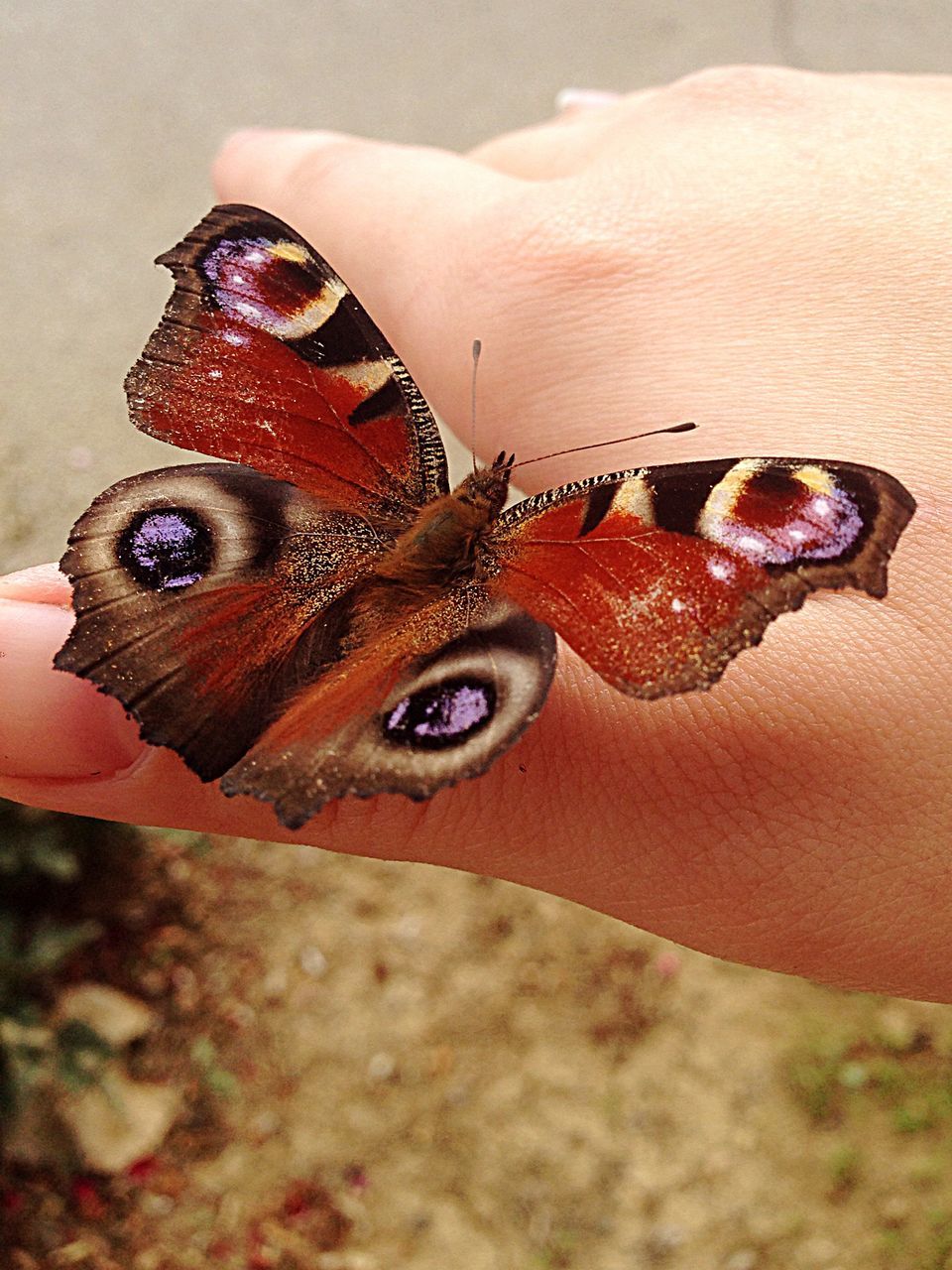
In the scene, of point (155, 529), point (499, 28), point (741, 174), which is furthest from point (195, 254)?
point (499, 28)

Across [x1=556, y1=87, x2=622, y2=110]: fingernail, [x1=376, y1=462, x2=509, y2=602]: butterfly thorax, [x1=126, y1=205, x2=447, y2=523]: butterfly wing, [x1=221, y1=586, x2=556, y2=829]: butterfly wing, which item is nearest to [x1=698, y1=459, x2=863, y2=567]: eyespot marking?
[x1=221, y1=586, x2=556, y2=829]: butterfly wing

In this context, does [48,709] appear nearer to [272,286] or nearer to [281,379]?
[281,379]

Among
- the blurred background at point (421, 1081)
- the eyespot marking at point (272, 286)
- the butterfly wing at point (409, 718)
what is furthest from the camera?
the blurred background at point (421, 1081)

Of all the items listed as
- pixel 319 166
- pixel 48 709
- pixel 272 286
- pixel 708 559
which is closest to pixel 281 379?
pixel 272 286

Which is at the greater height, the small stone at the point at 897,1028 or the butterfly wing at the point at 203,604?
the butterfly wing at the point at 203,604

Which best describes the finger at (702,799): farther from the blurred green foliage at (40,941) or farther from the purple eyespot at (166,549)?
the blurred green foliage at (40,941)

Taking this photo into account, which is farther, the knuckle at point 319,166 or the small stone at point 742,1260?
the small stone at point 742,1260

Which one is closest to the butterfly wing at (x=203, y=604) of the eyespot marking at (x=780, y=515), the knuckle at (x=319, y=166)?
the eyespot marking at (x=780, y=515)

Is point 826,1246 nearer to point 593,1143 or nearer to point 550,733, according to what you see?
point 593,1143
